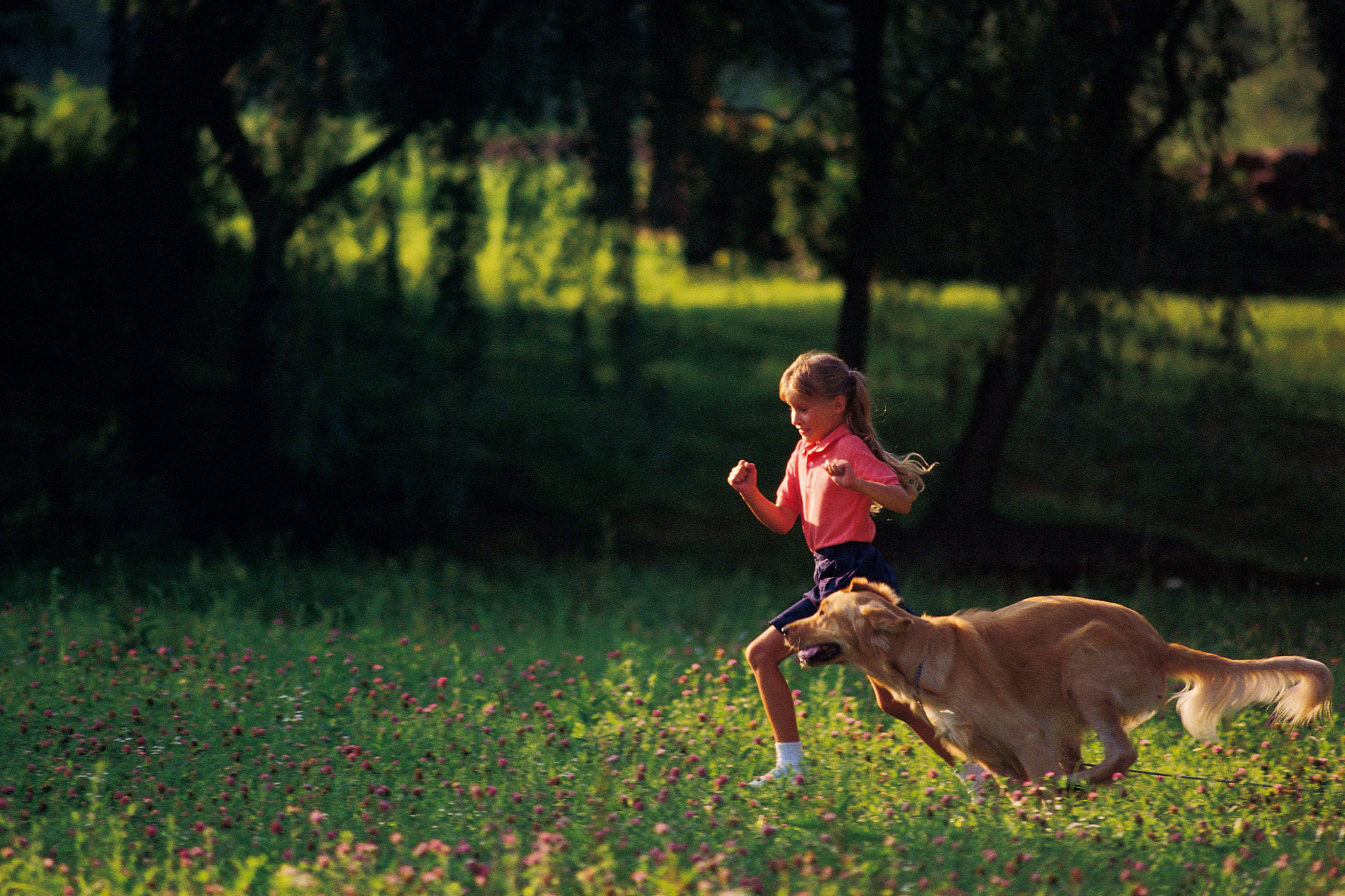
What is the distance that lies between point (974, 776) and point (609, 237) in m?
5.62

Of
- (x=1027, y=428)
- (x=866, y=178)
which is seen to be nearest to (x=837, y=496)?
(x=866, y=178)

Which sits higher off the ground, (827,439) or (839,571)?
(827,439)

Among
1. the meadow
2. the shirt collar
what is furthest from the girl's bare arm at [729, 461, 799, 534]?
the meadow

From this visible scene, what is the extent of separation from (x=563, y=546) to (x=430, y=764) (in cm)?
732

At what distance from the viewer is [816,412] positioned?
5059mm

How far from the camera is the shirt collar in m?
5.10

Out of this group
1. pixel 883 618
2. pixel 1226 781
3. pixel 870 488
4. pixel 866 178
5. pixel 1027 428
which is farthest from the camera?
pixel 1027 428

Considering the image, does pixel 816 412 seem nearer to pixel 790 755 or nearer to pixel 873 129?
pixel 790 755

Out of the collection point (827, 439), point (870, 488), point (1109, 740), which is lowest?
point (1109, 740)

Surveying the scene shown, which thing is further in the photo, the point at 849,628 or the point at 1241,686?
the point at 1241,686

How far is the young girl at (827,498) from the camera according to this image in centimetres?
502

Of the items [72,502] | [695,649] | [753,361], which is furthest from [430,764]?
[753,361]

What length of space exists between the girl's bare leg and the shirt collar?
69 cm

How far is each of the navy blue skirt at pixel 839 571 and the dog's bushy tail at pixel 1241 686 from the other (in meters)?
1.10
